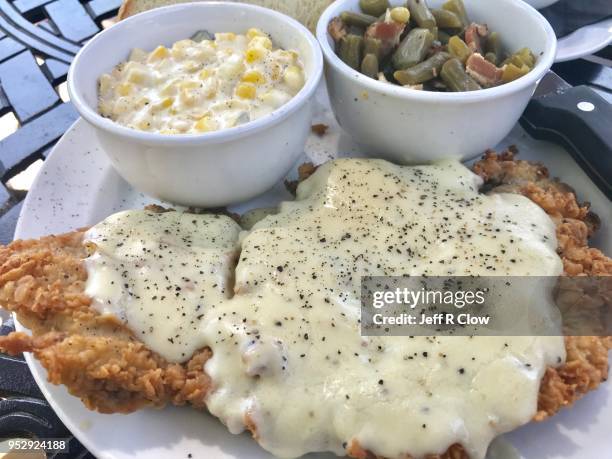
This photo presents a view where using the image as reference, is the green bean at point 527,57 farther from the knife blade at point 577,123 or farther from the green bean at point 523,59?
the knife blade at point 577,123

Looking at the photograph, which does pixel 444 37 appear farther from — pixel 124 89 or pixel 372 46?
pixel 124 89

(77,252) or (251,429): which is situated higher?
(77,252)

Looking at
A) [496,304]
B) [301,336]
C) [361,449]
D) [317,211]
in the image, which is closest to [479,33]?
[317,211]

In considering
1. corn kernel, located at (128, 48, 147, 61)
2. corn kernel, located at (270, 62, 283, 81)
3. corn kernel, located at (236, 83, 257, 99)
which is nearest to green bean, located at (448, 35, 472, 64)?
corn kernel, located at (270, 62, 283, 81)

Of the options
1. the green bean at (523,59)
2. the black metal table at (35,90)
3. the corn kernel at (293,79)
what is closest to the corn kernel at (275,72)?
the corn kernel at (293,79)

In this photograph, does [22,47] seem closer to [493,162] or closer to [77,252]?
[77,252]

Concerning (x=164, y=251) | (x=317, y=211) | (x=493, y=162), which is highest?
(x=164, y=251)

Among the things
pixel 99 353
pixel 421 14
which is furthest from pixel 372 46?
pixel 99 353
